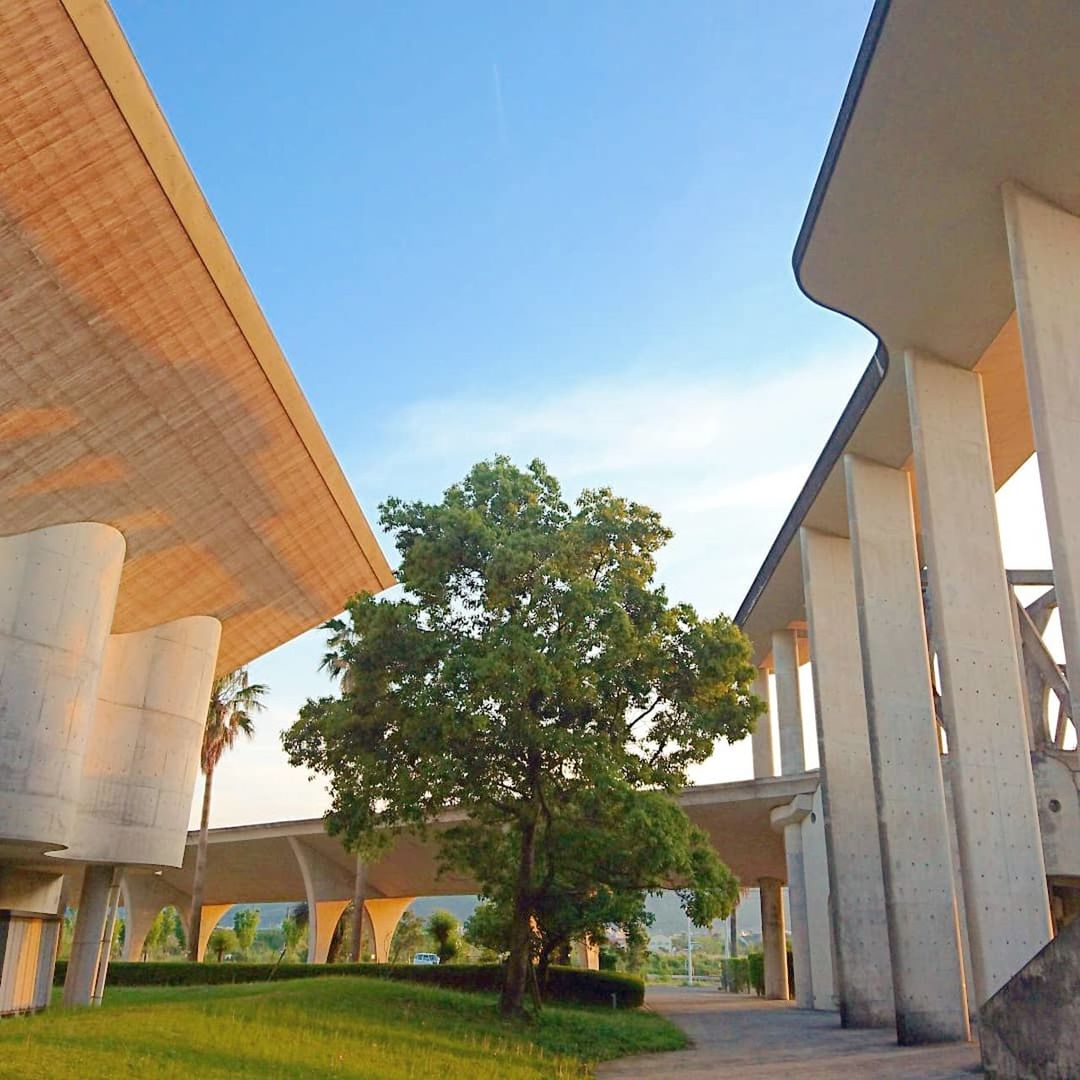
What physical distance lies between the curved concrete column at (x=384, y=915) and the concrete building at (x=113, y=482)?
1015 inches

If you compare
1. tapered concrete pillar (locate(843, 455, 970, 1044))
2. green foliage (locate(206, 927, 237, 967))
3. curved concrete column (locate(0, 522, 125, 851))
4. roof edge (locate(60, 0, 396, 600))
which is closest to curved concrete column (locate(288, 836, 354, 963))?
green foliage (locate(206, 927, 237, 967))

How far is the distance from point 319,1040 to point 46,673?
21.2 feet

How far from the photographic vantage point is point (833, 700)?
23.2 meters

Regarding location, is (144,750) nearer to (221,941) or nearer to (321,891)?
(321,891)

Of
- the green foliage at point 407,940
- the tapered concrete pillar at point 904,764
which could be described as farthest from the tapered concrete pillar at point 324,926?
the green foliage at point 407,940

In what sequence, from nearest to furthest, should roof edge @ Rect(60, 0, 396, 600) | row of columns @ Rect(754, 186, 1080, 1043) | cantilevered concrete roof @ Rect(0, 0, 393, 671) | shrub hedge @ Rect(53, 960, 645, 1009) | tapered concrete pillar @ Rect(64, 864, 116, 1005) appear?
roof edge @ Rect(60, 0, 396, 600) < cantilevered concrete roof @ Rect(0, 0, 393, 671) < row of columns @ Rect(754, 186, 1080, 1043) < tapered concrete pillar @ Rect(64, 864, 116, 1005) < shrub hedge @ Rect(53, 960, 645, 1009)

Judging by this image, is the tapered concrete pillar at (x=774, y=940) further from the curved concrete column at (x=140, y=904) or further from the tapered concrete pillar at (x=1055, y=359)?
the tapered concrete pillar at (x=1055, y=359)

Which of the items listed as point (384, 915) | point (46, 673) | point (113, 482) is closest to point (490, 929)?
point (46, 673)

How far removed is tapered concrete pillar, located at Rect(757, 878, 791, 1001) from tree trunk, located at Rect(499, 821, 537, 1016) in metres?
20.4

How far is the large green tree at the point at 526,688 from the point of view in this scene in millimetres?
16594

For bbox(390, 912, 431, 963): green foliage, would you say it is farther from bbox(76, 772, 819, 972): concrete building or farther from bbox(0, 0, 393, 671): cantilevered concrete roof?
bbox(0, 0, 393, 671): cantilevered concrete roof

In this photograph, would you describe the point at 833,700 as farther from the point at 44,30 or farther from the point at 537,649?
the point at 44,30

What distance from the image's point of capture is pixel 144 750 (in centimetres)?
1956

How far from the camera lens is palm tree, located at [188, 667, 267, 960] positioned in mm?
35656
